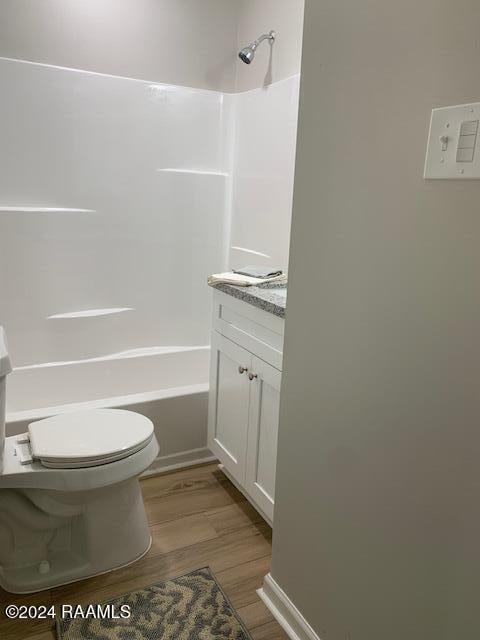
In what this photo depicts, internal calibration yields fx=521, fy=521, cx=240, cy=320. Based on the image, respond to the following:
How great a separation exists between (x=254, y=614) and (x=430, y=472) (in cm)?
89

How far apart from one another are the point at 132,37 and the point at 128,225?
880 millimetres

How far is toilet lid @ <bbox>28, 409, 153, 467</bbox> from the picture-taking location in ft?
5.15

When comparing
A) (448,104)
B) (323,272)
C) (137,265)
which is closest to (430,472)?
(323,272)

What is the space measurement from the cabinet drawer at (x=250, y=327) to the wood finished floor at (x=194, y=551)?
69cm

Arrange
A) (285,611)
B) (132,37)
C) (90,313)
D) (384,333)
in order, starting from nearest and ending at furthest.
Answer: (384,333) → (285,611) → (132,37) → (90,313)

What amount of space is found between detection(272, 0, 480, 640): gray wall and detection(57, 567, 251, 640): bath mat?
11.9 inches

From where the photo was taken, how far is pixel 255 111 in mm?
2574

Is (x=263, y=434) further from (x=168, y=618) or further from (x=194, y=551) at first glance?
(x=168, y=618)

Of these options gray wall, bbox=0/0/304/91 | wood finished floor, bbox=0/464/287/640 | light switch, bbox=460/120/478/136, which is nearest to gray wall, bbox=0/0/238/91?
gray wall, bbox=0/0/304/91

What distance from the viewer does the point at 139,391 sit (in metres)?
2.77

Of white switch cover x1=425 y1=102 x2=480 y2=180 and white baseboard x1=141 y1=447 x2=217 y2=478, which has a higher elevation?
white switch cover x1=425 y1=102 x2=480 y2=180

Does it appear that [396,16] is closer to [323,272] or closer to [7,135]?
[323,272]

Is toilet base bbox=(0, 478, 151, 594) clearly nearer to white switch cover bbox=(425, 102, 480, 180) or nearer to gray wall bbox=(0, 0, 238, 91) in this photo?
white switch cover bbox=(425, 102, 480, 180)

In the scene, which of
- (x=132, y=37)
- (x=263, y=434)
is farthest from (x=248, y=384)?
(x=132, y=37)
